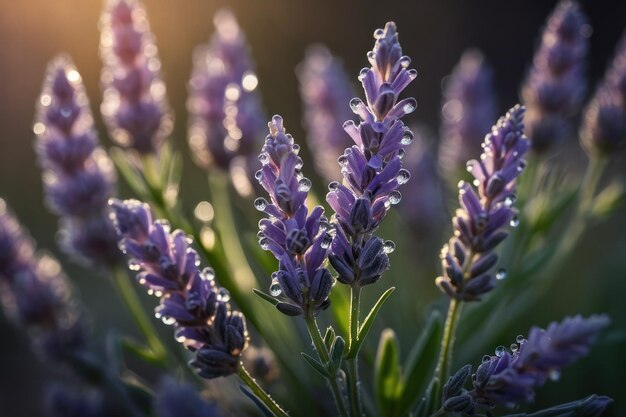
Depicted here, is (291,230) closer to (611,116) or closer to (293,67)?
(611,116)

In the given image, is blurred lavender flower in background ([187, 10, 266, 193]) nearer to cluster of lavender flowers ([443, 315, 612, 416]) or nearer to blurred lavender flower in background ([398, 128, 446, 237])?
blurred lavender flower in background ([398, 128, 446, 237])

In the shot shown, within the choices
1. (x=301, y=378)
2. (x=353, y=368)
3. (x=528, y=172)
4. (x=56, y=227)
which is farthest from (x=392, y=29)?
(x=56, y=227)

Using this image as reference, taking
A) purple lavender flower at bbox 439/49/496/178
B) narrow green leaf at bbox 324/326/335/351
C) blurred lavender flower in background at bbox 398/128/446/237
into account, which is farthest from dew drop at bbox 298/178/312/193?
blurred lavender flower in background at bbox 398/128/446/237

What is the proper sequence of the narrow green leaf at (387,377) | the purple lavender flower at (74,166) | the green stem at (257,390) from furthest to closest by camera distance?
1. the purple lavender flower at (74,166)
2. the narrow green leaf at (387,377)
3. the green stem at (257,390)

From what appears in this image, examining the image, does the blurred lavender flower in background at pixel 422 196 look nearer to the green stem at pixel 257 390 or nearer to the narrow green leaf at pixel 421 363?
the narrow green leaf at pixel 421 363

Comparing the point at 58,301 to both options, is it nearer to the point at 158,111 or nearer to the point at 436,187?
the point at 158,111

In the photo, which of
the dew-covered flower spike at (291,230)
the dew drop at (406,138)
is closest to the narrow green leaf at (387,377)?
the dew-covered flower spike at (291,230)
